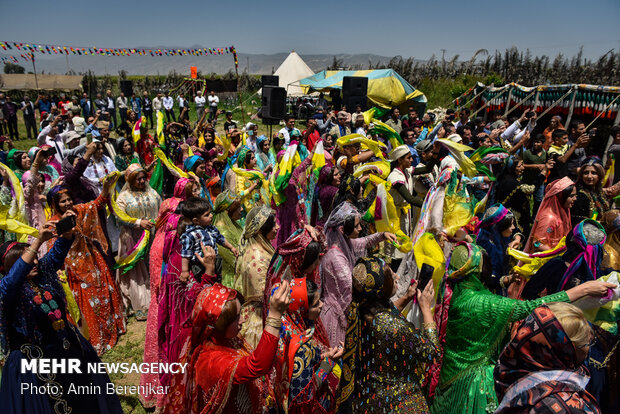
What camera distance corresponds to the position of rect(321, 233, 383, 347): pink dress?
3.24 meters

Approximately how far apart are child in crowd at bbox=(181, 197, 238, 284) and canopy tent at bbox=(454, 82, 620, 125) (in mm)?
10214

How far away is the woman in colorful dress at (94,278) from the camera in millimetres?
4415

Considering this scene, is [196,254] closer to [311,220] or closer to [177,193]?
[177,193]

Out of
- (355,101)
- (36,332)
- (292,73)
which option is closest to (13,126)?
(355,101)

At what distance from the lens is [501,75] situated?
21.8m

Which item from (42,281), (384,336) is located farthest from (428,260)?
(42,281)

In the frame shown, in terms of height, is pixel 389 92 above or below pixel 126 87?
below

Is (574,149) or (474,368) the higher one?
(574,149)

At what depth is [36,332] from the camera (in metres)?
2.55

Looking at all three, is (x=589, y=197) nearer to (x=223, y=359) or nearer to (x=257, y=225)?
(x=257, y=225)

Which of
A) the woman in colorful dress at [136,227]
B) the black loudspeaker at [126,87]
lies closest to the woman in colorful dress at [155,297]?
the woman in colorful dress at [136,227]

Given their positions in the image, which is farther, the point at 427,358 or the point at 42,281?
the point at 42,281

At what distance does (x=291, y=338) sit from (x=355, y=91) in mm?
12251

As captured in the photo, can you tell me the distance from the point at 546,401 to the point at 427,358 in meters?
0.75
